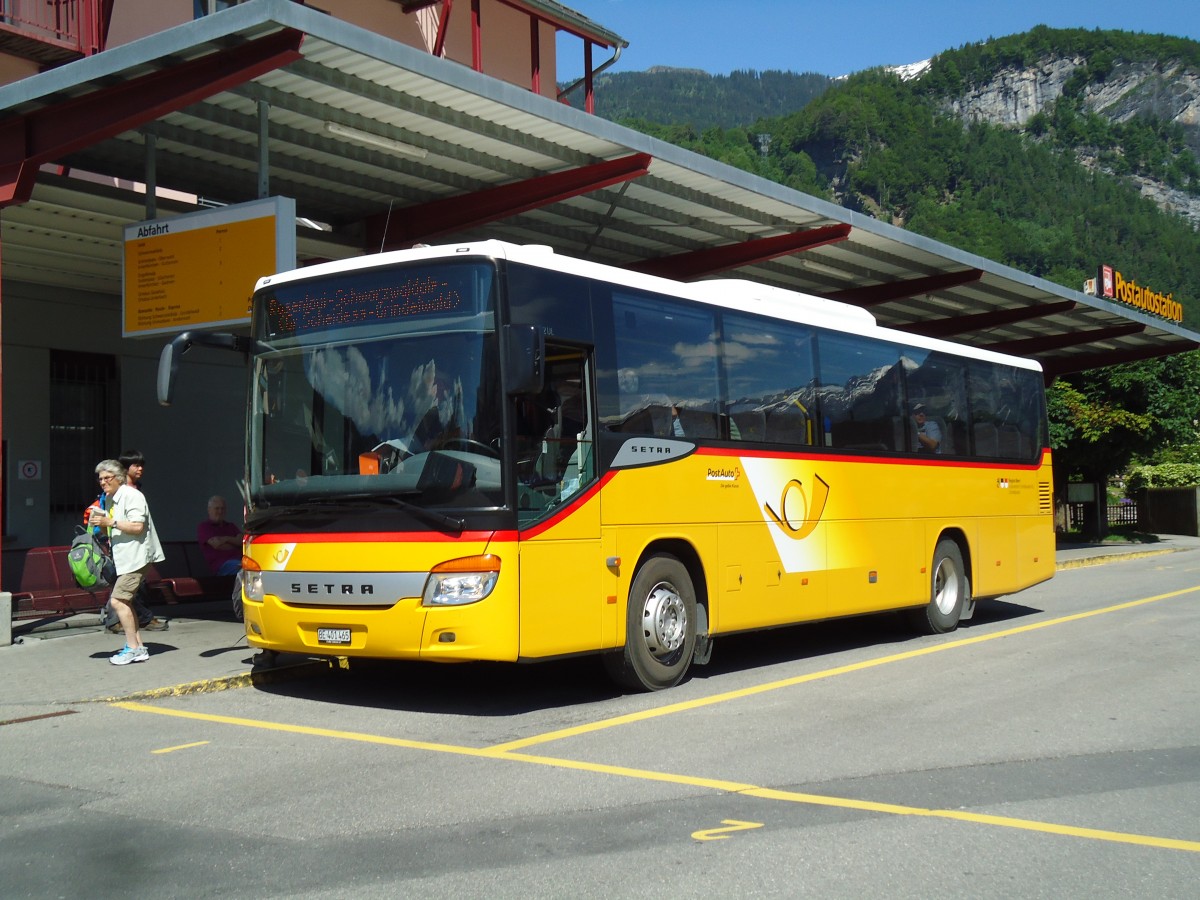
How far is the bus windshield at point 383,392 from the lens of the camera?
8.53m

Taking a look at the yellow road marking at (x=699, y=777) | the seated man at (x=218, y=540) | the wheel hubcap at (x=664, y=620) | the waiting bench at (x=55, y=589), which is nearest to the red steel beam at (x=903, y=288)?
the yellow road marking at (x=699, y=777)

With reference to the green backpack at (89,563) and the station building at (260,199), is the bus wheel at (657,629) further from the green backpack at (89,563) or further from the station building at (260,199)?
the green backpack at (89,563)

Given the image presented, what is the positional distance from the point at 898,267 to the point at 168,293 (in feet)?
44.1

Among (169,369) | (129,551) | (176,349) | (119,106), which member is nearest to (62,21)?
(119,106)

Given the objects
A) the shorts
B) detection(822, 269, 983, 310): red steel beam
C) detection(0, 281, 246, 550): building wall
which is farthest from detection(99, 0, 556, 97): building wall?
the shorts

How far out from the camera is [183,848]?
18.2 feet

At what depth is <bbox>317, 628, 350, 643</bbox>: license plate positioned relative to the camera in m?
8.81

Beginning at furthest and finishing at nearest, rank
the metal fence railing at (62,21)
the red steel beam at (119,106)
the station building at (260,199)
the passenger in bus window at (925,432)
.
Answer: the metal fence railing at (62,21)
the passenger in bus window at (925,432)
the station building at (260,199)
the red steel beam at (119,106)

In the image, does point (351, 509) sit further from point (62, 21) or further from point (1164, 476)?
point (1164, 476)

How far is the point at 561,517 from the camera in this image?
29.4ft

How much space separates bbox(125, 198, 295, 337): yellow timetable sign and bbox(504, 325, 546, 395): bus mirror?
4.51m

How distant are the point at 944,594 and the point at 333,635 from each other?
26.7ft

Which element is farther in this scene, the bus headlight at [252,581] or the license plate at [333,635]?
the bus headlight at [252,581]

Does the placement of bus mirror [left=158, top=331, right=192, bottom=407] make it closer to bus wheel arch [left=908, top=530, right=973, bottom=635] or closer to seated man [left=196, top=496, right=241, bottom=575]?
seated man [left=196, top=496, right=241, bottom=575]
